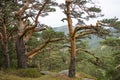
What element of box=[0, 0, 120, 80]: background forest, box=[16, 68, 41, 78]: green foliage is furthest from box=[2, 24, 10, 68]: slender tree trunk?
box=[16, 68, 41, 78]: green foliage

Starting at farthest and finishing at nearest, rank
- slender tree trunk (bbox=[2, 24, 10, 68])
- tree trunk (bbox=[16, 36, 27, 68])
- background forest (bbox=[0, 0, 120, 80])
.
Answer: slender tree trunk (bbox=[2, 24, 10, 68])
tree trunk (bbox=[16, 36, 27, 68])
background forest (bbox=[0, 0, 120, 80])

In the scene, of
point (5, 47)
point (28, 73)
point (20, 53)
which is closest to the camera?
point (28, 73)

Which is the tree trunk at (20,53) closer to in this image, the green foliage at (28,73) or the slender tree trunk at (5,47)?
the slender tree trunk at (5,47)

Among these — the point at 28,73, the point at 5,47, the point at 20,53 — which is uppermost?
the point at 5,47

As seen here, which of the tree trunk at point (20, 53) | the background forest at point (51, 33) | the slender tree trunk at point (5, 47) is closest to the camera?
the background forest at point (51, 33)

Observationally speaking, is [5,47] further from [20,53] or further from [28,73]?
[28,73]

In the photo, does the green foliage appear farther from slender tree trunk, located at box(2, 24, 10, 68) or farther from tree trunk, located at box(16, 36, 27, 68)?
slender tree trunk, located at box(2, 24, 10, 68)

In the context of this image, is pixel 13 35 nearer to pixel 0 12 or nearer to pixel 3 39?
pixel 3 39

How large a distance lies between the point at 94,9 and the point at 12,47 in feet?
34.1

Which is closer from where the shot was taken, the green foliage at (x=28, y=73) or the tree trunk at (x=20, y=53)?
the green foliage at (x=28, y=73)

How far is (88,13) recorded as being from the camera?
2353 cm

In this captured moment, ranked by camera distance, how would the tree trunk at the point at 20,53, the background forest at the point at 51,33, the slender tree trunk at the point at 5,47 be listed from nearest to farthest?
the background forest at the point at 51,33
the tree trunk at the point at 20,53
the slender tree trunk at the point at 5,47

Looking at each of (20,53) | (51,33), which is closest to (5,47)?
(20,53)

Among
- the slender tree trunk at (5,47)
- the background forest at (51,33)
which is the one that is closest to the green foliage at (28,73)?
the background forest at (51,33)
